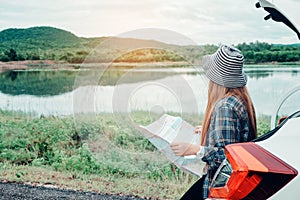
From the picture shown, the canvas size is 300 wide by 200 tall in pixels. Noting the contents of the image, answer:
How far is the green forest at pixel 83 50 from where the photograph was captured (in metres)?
5.96

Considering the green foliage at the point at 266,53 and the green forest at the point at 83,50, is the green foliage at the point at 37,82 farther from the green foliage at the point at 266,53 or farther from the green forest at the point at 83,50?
the green foliage at the point at 266,53

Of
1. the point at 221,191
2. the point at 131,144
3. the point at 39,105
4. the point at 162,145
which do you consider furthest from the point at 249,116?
the point at 39,105

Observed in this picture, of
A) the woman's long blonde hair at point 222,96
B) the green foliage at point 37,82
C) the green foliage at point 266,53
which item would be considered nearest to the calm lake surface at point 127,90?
the green foliage at point 37,82

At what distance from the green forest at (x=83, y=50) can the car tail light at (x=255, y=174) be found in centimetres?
395

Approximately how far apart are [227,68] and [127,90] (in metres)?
2.27

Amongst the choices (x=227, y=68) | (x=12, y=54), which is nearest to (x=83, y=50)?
(x=12, y=54)

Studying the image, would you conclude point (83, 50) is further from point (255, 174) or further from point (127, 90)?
point (255, 174)

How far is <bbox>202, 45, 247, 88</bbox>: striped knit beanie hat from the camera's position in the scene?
2330 millimetres

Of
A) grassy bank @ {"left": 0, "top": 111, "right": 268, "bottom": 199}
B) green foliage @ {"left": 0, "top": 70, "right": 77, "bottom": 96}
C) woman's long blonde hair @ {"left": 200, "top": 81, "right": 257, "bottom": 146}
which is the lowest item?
grassy bank @ {"left": 0, "top": 111, "right": 268, "bottom": 199}

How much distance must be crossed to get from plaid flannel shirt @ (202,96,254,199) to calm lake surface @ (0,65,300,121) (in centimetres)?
157

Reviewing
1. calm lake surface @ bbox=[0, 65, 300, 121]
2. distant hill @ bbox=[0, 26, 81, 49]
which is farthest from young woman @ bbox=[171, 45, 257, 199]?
distant hill @ bbox=[0, 26, 81, 49]

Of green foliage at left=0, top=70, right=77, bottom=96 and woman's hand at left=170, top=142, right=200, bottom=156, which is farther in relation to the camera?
green foliage at left=0, top=70, right=77, bottom=96

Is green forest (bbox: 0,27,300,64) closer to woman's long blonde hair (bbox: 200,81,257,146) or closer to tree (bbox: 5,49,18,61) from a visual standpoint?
tree (bbox: 5,49,18,61)

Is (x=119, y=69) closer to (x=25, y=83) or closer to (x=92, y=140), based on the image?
(x=92, y=140)
